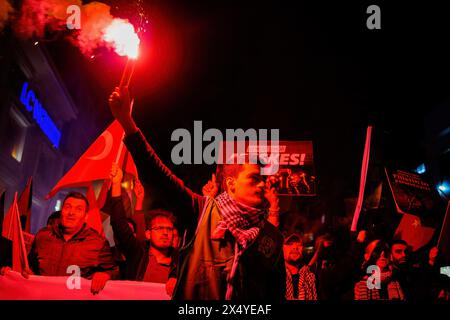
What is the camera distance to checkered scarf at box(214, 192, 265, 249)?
219cm

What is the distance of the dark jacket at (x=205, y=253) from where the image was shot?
77.4 inches

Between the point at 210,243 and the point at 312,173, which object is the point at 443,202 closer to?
the point at 312,173

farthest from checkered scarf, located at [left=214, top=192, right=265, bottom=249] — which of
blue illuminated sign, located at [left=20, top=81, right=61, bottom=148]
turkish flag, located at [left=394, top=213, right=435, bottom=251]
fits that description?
blue illuminated sign, located at [left=20, top=81, right=61, bottom=148]

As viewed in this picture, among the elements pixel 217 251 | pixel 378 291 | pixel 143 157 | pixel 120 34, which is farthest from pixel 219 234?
pixel 378 291

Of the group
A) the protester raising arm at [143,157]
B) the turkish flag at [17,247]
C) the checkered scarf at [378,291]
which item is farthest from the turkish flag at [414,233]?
the turkish flag at [17,247]

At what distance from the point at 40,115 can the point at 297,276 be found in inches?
723

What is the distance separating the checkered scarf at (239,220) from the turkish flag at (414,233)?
4.15 meters

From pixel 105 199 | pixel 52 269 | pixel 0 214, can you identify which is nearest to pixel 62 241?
pixel 52 269

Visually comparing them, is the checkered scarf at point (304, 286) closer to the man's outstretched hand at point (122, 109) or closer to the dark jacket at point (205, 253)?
the dark jacket at point (205, 253)

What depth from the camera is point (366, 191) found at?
445cm

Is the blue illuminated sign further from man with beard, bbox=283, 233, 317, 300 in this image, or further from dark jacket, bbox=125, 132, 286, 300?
dark jacket, bbox=125, 132, 286, 300

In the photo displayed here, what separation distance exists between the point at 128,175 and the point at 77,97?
2073 cm

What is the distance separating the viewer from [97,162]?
5.26m
